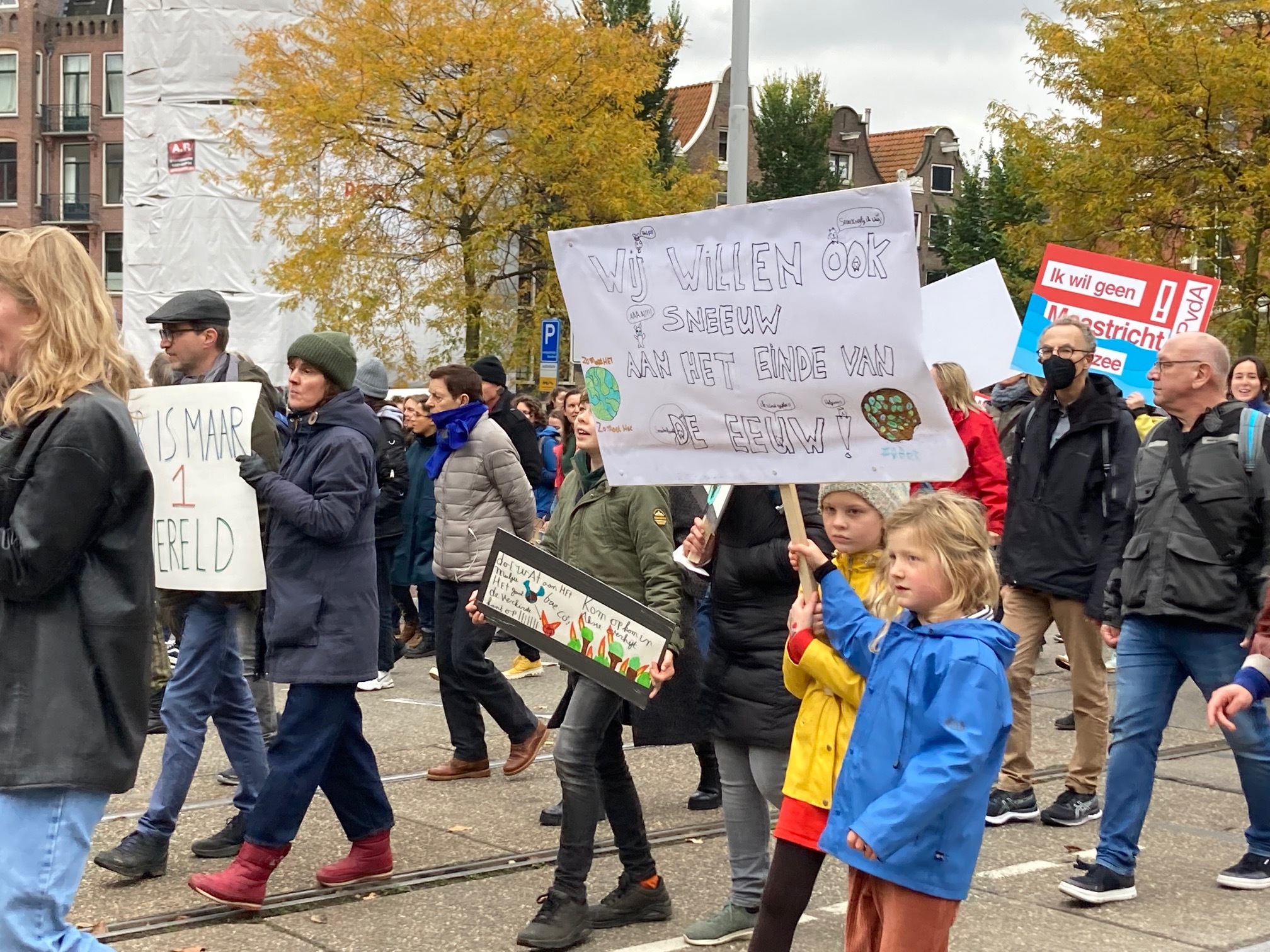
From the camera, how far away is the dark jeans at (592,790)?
5023mm

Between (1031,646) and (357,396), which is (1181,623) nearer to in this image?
(1031,646)

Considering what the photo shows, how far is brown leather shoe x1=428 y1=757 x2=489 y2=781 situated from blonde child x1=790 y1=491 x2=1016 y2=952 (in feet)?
11.9

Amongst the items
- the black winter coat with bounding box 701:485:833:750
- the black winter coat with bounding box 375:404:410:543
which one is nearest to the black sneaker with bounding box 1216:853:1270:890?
the black winter coat with bounding box 701:485:833:750

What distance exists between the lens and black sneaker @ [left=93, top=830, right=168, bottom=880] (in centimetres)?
549

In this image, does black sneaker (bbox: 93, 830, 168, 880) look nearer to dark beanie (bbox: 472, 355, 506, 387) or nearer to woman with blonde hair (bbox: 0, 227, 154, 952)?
woman with blonde hair (bbox: 0, 227, 154, 952)

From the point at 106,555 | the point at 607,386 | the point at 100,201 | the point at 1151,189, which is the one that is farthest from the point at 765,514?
the point at 100,201

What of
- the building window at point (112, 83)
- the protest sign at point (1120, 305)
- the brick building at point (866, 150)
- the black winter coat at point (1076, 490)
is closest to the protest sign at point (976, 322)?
the protest sign at point (1120, 305)

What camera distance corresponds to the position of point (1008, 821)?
21.6 ft

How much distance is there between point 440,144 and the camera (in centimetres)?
2609

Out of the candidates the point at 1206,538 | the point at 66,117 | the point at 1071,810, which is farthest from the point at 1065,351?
the point at 66,117

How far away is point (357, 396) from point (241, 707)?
129 centimetres

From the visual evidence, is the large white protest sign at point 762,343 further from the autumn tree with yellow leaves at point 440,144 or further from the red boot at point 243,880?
the autumn tree with yellow leaves at point 440,144

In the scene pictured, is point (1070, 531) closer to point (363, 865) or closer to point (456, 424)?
point (456, 424)

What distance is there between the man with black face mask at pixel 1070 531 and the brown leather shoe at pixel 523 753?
79.8 inches
